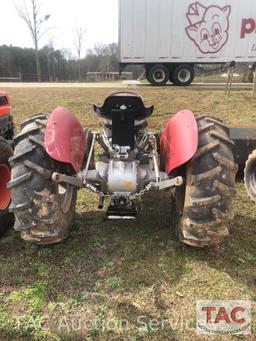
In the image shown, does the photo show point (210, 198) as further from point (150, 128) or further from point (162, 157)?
point (150, 128)

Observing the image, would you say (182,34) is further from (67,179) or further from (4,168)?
(67,179)

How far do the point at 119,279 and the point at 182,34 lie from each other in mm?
14869

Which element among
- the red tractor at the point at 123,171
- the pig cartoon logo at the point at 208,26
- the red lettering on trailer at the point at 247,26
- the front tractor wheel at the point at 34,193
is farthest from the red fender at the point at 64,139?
the red lettering on trailer at the point at 247,26

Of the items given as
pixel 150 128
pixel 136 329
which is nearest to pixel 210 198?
pixel 136 329

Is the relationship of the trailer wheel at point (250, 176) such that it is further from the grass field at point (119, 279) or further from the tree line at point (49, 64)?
the tree line at point (49, 64)

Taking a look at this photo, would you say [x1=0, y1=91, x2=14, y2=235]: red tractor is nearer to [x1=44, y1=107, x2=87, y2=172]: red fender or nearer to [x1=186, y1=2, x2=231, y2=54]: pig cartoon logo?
[x1=44, y1=107, x2=87, y2=172]: red fender

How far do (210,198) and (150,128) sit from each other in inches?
223

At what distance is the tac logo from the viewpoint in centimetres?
261

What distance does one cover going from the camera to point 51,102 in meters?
11.4

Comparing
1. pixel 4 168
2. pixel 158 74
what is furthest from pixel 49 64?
pixel 4 168

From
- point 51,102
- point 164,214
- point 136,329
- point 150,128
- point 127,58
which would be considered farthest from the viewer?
point 127,58

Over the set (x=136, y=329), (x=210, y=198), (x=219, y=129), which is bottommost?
(x=136, y=329)

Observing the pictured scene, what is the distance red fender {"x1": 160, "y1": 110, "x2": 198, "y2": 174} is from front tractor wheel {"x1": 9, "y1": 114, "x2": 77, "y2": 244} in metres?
1.06

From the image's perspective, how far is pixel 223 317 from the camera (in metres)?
2.75
